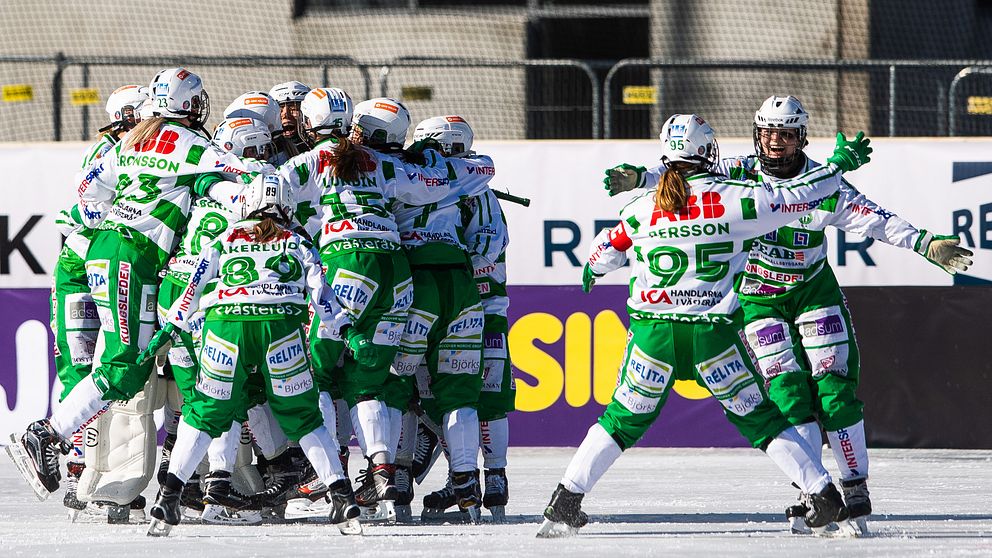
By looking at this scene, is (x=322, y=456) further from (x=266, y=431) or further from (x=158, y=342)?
(x=158, y=342)

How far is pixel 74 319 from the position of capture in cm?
905

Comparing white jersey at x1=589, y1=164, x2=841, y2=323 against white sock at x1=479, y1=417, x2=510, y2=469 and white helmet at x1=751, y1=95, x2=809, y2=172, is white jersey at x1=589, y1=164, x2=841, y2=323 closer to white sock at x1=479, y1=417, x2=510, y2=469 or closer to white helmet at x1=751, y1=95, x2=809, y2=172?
white helmet at x1=751, y1=95, x2=809, y2=172

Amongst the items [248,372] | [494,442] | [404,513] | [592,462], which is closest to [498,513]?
[494,442]

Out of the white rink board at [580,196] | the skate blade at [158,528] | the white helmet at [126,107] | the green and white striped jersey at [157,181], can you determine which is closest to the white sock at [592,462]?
the skate blade at [158,528]

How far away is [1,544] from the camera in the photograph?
770 centimetres

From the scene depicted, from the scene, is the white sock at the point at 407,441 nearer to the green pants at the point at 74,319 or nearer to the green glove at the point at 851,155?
the green pants at the point at 74,319

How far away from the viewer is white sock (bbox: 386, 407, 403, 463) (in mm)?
8523

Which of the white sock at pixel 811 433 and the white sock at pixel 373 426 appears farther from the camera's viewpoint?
the white sock at pixel 373 426

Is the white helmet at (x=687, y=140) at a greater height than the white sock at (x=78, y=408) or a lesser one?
greater

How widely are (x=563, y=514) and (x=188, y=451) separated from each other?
5.94 ft

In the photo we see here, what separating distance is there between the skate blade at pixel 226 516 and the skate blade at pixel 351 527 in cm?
88

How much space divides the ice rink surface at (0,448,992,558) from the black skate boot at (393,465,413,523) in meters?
0.22

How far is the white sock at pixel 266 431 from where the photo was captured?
338 inches

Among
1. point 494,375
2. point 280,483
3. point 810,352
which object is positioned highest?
point 810,352
